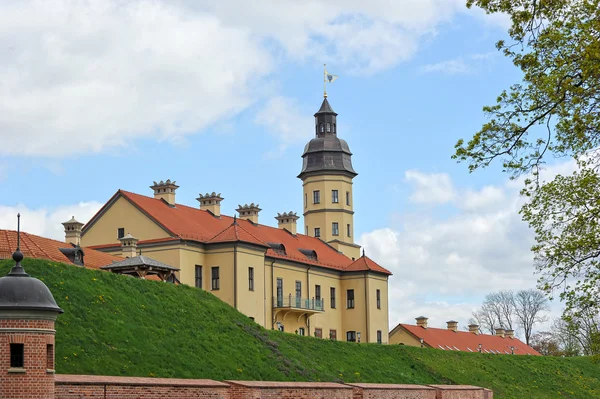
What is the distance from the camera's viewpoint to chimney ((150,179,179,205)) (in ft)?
187

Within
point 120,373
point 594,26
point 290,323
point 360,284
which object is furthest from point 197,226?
point 594,26

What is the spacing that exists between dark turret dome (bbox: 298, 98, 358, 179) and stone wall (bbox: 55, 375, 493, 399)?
115 feet

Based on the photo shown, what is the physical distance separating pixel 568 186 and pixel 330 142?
51.3 meters

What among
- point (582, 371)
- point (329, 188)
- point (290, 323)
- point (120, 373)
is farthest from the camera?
point (329, 188)

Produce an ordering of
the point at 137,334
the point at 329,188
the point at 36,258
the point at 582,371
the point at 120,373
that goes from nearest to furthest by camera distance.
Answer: the point at 120,373, the point at 137,334, the point at 36,258, the point at 582,371, the point at 329,188

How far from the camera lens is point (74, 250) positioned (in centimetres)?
4034

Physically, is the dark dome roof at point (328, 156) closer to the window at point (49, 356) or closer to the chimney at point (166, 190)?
the chimney at point (166, 190)

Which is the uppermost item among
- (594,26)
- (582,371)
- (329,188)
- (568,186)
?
(329,188)

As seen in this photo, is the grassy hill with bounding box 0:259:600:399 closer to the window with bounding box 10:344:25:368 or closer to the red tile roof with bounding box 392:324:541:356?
the window with bounding box 10:344:25:368

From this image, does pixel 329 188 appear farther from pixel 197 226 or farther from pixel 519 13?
pixel 519 13

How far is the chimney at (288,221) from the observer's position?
68.8m

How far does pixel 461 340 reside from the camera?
7412 cm

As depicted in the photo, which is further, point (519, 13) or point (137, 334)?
point (137, 334)

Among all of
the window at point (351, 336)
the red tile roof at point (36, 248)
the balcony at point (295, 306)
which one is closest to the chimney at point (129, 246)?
the red tile roof at point (36, 248)
